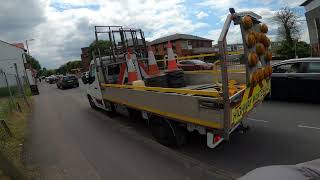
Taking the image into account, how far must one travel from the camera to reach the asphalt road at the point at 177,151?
20.6ft

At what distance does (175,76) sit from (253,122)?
2426 millimetres

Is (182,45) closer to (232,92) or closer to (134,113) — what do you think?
(134,113)

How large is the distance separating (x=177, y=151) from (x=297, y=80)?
214 inches

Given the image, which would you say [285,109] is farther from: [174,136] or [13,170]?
[13,170]

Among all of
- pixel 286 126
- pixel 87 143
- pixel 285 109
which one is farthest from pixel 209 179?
pixel 285 109

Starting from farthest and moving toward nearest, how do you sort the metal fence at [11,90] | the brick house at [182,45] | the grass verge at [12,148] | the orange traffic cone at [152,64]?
the brick house at [182,45]
the metal fence at [11,90]
the orange traffic cone at [152,64]
the grass verge at [12,148]

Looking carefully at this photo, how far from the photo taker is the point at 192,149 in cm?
746

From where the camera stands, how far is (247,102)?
6461 millimetres

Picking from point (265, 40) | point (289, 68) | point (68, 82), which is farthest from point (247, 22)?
point (68, 82)

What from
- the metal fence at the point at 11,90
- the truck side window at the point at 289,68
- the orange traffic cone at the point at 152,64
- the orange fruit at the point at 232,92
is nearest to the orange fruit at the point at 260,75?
the orange fruit at the point at 232,92

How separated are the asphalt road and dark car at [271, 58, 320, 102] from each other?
42cm

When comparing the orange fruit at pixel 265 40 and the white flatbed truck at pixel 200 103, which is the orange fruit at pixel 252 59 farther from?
the orange fruit at pixel 265 40

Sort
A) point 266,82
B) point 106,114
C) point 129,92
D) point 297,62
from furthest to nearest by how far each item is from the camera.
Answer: point 106,114, point 297,62, point 129,92, point 266,82

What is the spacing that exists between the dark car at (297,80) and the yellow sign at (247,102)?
3969 mm
